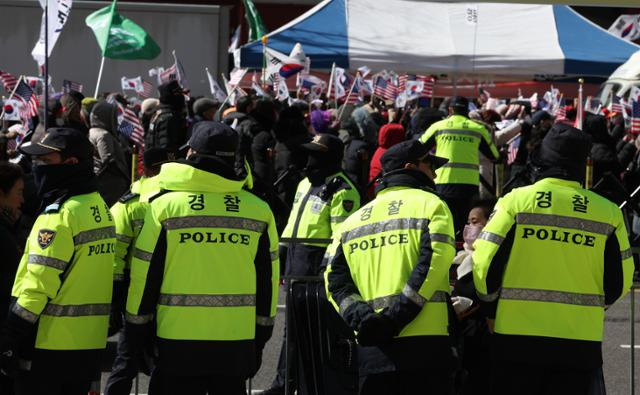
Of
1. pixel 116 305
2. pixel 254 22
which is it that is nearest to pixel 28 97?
pixel 116 305

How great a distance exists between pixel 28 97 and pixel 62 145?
8.86m

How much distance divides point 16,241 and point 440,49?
1766 centimetres

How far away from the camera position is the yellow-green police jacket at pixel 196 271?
18.4 feet

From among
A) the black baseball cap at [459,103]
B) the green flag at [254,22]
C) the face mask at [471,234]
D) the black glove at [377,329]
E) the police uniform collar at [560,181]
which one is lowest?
the black glove at [377,329]

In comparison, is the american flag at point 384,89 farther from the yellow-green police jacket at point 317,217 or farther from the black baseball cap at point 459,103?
the yellow-green police jacket at point 317,217

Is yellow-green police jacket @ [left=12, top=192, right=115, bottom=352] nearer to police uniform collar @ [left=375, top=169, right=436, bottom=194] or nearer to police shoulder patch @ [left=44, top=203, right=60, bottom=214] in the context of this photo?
police shoulder patch @ [left=44, top=203, right=60, bottom=214]

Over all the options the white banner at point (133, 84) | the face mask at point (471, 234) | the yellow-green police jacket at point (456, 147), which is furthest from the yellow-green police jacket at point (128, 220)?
the white banner at point (133, 84)

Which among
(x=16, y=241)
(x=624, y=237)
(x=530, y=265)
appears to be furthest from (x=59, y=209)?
(x=624, y=237)

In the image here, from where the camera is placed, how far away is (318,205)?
28.0 ft

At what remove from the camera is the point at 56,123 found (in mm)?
12367

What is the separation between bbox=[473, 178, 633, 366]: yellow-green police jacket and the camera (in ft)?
18.7

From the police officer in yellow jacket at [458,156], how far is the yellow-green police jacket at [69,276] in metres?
7.86

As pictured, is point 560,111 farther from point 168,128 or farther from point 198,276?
point 198,276

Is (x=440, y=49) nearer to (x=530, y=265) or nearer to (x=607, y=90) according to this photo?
(x=607, y=90)
